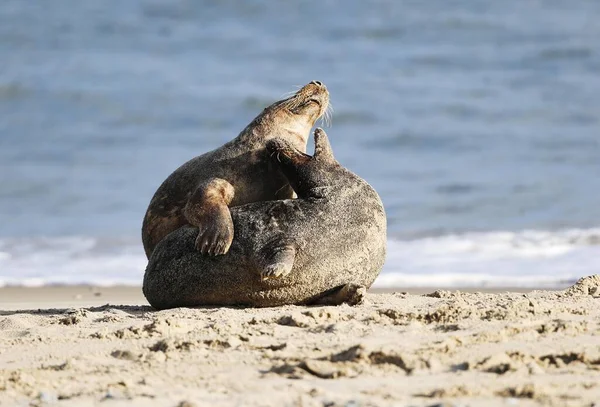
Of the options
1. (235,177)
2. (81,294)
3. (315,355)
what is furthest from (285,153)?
(81,294)

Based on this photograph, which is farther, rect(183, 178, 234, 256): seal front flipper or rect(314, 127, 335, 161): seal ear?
rect(314, 127, 335, 161): seal ear

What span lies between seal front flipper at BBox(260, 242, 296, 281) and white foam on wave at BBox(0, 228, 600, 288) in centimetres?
324

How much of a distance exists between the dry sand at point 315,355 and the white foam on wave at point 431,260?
118 inches

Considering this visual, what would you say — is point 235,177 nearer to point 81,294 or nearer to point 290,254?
point 290,254

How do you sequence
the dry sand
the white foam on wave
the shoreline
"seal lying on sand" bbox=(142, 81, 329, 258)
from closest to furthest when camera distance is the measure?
the dry sand, "seal lying on sand" bbox=(142, 81, 329, 258), the shoreline, the white foam on wave

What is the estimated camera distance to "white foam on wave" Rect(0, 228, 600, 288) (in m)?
9.85

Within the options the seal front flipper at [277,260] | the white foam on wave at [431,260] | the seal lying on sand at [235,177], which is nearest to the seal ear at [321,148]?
the seal lying on sand at [235,177]

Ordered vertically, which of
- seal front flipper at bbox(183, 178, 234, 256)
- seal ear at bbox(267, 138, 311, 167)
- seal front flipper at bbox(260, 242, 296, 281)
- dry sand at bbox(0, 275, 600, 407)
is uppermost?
seal ear at bbox(267, 138, 311, 167)

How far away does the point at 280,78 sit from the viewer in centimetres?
1939

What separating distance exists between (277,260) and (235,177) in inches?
45.5

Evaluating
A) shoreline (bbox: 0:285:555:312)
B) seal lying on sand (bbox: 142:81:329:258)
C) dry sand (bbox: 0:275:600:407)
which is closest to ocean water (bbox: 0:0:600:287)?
shoreline (bbox: 0:285:555:312)

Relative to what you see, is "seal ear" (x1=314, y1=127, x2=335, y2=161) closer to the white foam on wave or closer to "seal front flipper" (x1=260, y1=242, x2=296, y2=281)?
"seal front flipper" (x1=260, y1=242, x2=296, y2=281)

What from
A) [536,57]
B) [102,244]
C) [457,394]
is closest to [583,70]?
[536,57]

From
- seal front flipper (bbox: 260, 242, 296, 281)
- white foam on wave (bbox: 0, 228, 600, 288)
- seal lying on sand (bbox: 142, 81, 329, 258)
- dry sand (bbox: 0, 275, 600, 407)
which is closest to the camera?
dry sand (bbox: 0, 275, 600, 407)
